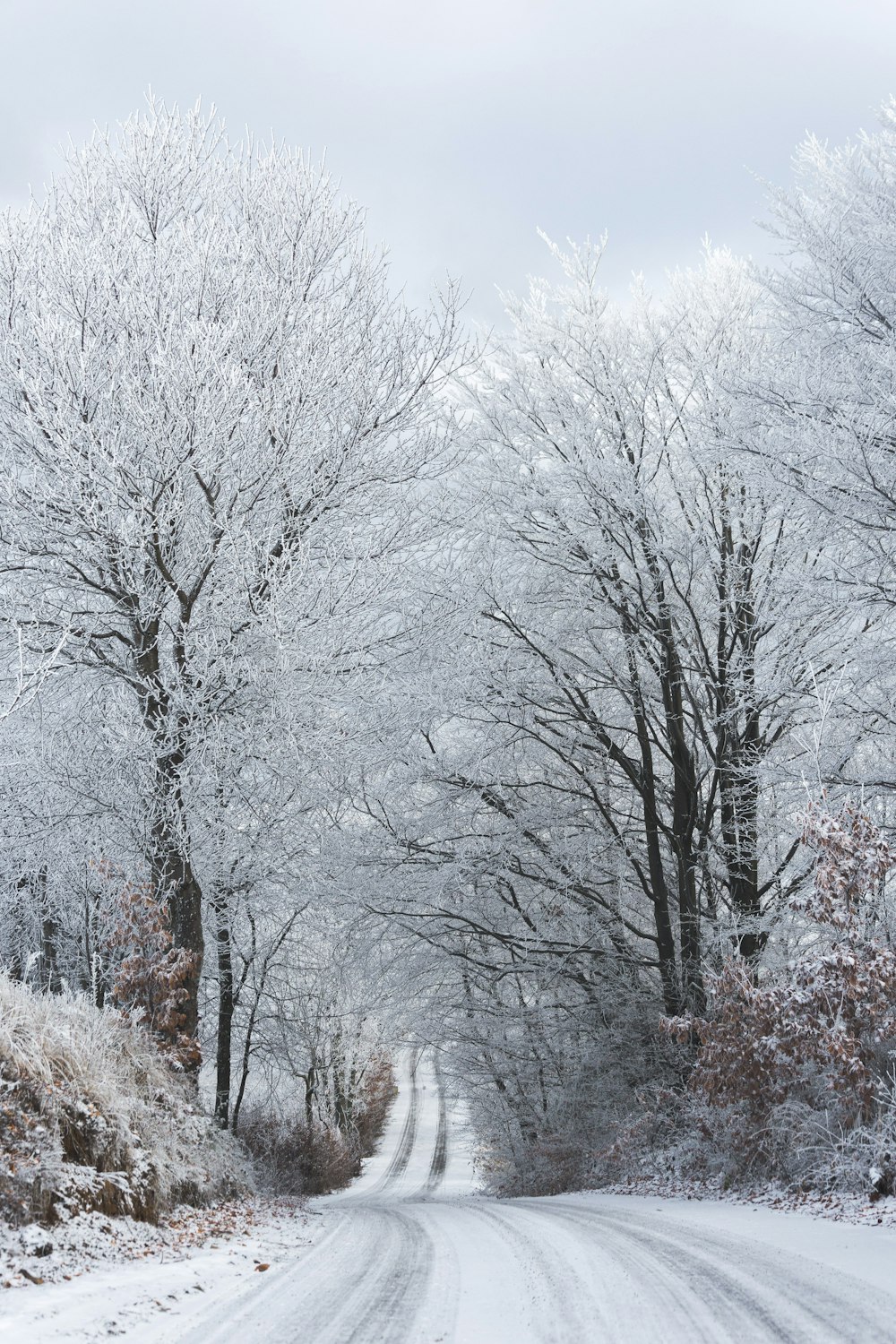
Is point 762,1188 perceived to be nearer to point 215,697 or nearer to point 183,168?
point 215,697

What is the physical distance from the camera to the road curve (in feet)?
11.3

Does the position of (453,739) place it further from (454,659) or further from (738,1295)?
(738,1295)

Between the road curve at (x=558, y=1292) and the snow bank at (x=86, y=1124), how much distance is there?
1120mm

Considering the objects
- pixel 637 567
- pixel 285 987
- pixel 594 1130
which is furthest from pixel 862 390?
pixel 285 987

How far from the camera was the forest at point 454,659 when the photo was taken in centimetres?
780

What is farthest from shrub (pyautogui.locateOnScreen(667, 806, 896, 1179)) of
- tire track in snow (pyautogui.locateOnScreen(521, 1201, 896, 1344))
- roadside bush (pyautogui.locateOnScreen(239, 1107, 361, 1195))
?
roadside bush (pyautogui.locateOnScreen(239, 1107, 361, 1195))

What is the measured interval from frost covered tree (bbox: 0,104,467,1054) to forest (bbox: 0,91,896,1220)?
0.17 ft

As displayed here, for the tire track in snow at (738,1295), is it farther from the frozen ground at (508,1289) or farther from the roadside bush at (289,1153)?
the roadside bush at (289,1153)

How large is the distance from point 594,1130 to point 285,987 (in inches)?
288

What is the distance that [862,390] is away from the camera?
847 cm

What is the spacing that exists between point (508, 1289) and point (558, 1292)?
228 mm

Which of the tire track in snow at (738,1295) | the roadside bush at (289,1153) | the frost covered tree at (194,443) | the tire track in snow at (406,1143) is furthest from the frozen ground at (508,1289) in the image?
the tire track in snow at (406,1143)

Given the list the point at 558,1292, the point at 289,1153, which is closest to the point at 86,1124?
the point at 558,1292

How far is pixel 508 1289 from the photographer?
13.7 ft
